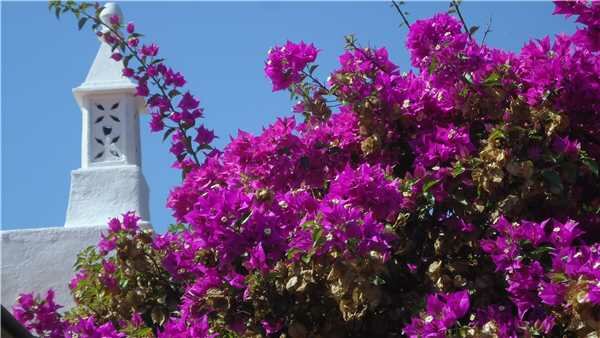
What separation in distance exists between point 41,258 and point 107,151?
3.10ft

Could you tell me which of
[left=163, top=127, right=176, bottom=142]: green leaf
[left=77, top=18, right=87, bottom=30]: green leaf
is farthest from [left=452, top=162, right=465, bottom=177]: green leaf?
[left=77, top=18, right=87, bottom=30]: green leaf

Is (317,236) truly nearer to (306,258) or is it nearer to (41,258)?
(306,258)

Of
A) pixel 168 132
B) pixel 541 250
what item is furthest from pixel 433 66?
pixel 168 132

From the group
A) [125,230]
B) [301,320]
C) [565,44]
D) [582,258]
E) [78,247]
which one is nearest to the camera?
[582,258]

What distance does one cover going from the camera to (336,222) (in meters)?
2.64

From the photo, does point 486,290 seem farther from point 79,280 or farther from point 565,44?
point 79,280

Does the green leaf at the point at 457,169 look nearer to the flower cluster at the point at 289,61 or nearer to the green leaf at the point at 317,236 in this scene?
the green leaf at the point at 317,236

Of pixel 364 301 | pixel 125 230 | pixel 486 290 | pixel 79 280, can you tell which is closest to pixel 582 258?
pixel 486 290

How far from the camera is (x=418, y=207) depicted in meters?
3.06

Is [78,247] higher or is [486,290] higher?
[78,247]

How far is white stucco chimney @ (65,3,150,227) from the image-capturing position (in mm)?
5898

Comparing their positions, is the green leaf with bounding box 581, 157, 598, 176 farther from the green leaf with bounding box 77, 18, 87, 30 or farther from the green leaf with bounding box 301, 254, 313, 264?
the green leaf with bounding box 77, 18, 87, 30

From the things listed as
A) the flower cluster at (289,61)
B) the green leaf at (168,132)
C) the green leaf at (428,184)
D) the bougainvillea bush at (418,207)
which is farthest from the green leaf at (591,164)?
the green leaf at (168,132)

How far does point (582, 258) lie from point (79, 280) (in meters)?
2.54
